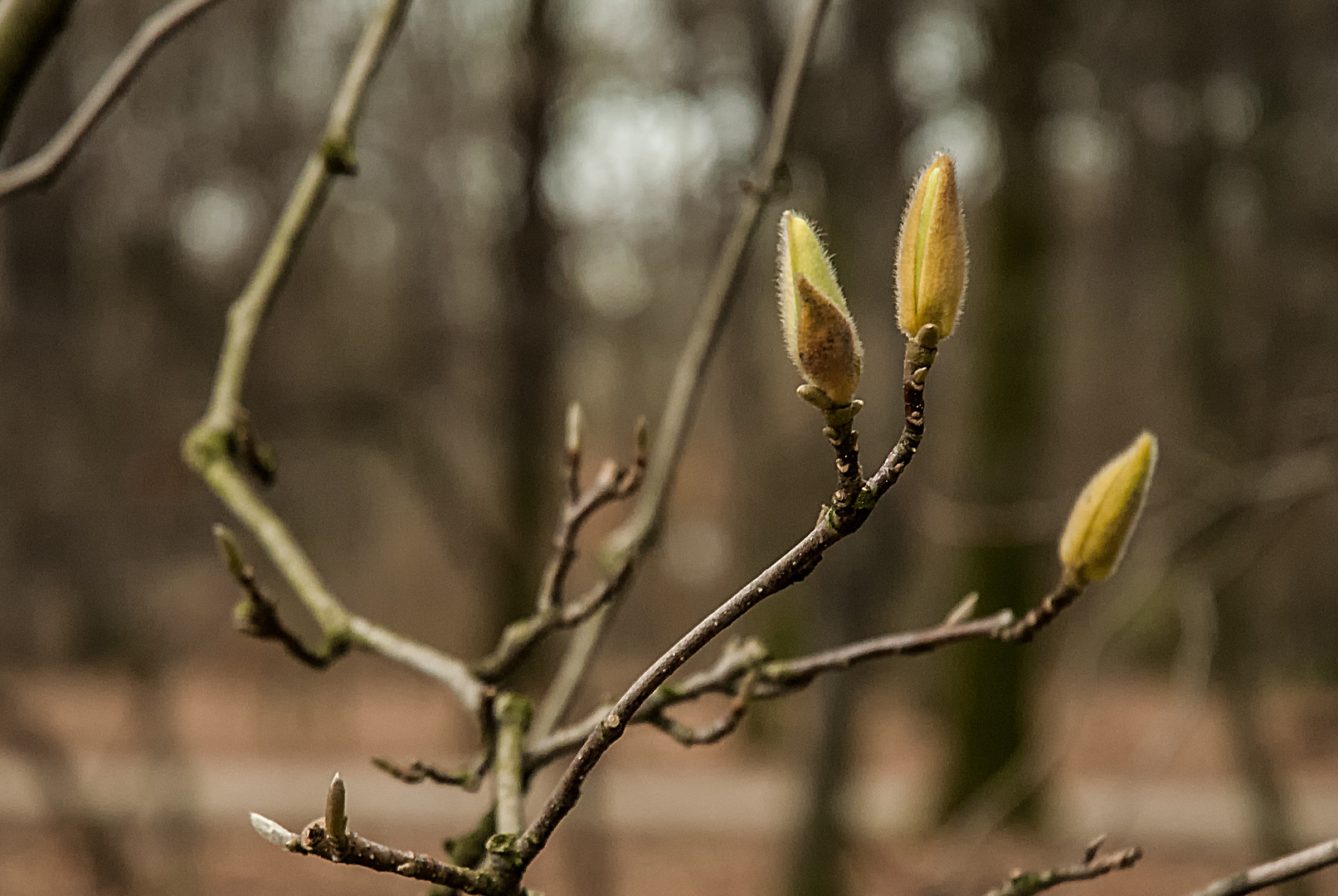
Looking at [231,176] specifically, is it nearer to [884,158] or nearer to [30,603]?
[30,603]

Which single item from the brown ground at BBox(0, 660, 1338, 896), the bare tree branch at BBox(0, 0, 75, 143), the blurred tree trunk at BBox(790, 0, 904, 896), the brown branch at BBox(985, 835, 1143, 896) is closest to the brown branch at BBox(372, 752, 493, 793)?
the brown branch at BBox(985, 835, 1143, 896)

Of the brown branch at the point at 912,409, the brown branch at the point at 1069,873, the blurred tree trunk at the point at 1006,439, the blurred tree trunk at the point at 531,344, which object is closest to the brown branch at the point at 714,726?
the brown branch at the point at 1069,873

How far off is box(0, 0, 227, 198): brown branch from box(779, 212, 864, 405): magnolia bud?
2.98 ft

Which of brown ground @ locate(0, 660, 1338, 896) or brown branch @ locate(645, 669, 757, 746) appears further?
brown ground @ locate(0, 660, 1338, 896)

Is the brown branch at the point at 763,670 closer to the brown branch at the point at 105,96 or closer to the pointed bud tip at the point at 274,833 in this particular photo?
the pointed bud tip at the point at 274,833

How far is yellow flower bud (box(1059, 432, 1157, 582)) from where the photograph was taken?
952mm

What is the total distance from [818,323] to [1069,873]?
567 millimetres

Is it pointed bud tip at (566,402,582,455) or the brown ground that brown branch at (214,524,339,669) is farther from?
the brown ground

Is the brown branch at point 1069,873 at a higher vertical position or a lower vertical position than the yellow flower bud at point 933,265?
lower

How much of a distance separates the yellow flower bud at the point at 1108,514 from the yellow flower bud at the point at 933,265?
12.9 inches

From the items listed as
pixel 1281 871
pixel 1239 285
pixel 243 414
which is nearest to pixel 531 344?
pixel 1239 285

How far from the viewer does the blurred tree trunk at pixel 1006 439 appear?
10156 millimetres

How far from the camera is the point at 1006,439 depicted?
1023 cm

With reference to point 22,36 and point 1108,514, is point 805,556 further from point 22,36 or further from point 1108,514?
point 22,36
